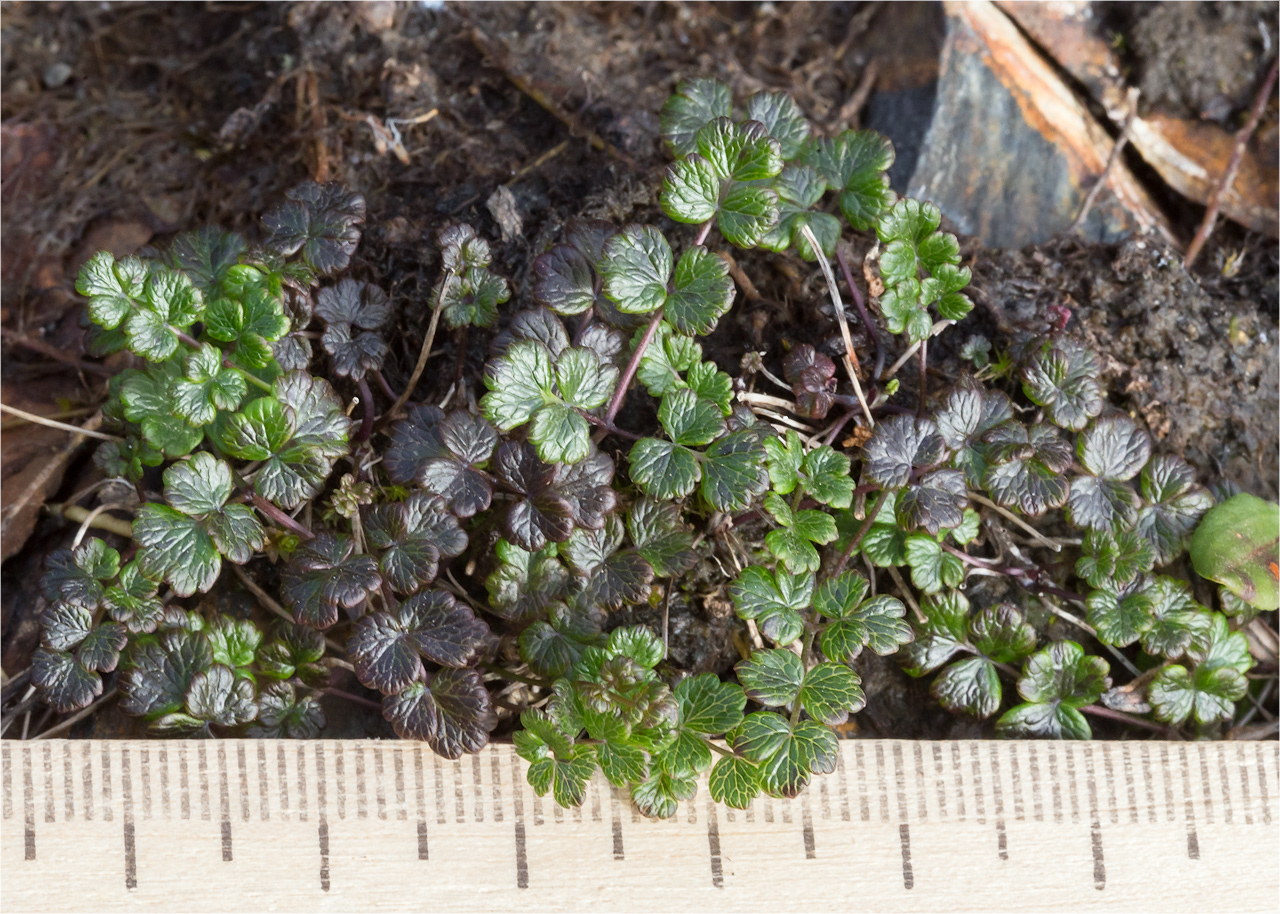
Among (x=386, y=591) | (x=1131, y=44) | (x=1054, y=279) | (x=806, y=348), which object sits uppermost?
(x=1131, y=44)

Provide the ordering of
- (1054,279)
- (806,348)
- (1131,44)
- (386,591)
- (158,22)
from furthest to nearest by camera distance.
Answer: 1. (158,22)
2. (1131,44)
3. (1054,279)
4. (806,348)
5. (386,591)

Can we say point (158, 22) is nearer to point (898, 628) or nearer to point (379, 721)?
point (379, 721)

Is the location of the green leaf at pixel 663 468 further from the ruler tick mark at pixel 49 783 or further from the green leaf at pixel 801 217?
the ruler tick mark at pixel 49 783

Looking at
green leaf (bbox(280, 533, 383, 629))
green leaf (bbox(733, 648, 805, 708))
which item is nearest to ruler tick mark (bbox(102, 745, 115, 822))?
green leaf (bbox(280, 533, 383, 629))

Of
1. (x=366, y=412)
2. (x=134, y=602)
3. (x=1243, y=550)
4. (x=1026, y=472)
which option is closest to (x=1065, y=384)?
(x=1026, y=472)

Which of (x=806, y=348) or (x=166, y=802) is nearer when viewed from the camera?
(x=166, y=802)

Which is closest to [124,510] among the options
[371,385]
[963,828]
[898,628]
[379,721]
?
[371,385]

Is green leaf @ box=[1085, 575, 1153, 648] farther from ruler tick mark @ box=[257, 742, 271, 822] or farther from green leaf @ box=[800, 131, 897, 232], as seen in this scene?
ruler tick mark @ box=[257, 742, 271, 822]
